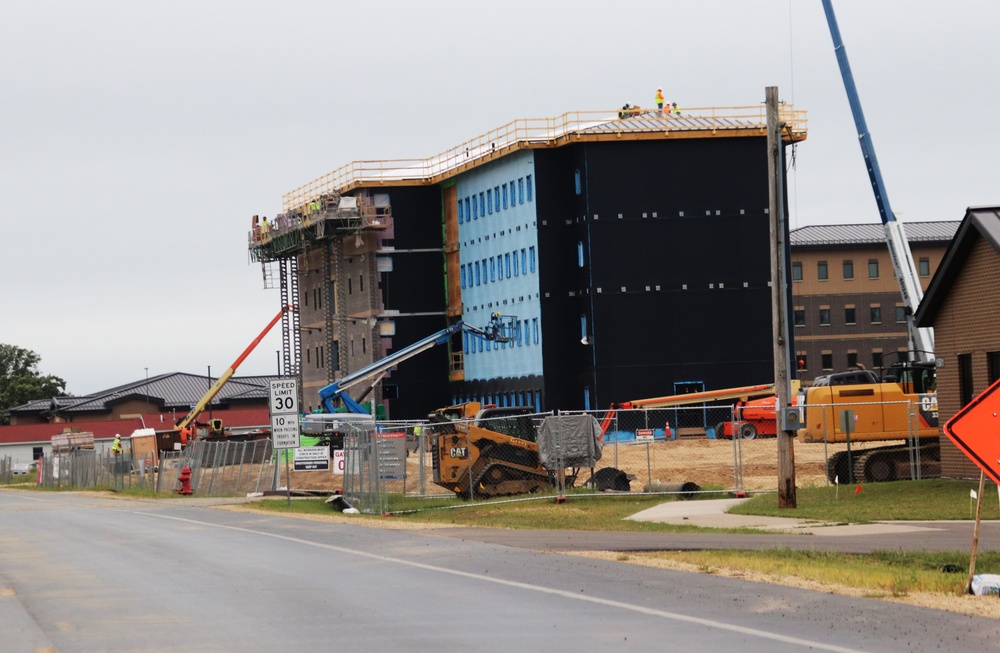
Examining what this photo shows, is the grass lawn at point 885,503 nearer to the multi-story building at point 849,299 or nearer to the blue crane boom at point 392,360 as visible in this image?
the blue crane boom at point 392,360

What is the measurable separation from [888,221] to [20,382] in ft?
440

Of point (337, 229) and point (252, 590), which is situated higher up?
point (337, 229)

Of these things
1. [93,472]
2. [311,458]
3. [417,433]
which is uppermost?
[417,433]

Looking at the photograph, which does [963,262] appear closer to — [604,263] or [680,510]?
[680,510]

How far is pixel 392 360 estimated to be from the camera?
83.6 m

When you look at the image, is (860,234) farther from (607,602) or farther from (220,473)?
(607,602)

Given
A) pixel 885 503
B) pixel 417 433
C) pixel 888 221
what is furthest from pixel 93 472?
pixel 885 503

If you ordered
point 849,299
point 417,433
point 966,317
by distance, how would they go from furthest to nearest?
point 849,299
point 417,433
point 966,317

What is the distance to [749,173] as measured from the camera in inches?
3209

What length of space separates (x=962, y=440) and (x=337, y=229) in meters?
79.1

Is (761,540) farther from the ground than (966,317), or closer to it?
closer to it

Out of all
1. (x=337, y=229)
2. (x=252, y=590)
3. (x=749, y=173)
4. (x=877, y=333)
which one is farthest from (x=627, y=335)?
(x=252, y=590)

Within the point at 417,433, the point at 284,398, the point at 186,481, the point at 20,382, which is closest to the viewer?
the point at 284,398

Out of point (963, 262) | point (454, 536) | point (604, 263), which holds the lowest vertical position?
point (454, 536)
